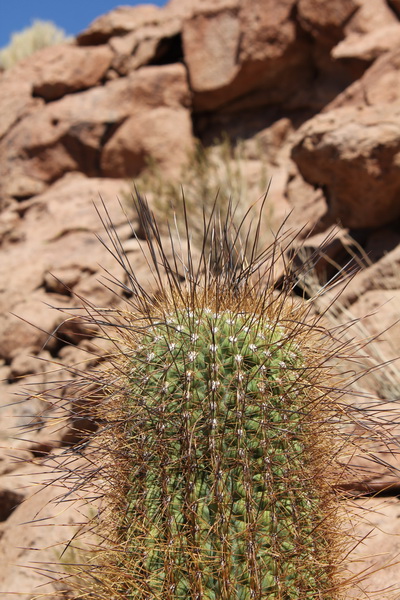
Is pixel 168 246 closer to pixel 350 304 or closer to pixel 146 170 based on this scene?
pixel 350 304

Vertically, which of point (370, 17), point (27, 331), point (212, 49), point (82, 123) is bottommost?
point (27, 331)

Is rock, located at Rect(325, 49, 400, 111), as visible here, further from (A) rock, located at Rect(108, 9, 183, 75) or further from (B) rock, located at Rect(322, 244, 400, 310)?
(A) rock, located at Rect(108, 9, 183, 75)

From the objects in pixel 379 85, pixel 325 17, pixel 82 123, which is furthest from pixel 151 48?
pixel 379 85

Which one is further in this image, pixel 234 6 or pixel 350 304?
pixel 234 6

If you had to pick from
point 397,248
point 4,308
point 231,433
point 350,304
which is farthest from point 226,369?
point 4,308

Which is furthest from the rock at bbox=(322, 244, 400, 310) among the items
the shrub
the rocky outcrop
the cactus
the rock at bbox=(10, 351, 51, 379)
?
the shrub

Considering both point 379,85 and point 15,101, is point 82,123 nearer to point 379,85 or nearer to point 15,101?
point 15,101

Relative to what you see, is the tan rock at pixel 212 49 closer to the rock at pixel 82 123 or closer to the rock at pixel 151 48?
the rock at pixel 82 123
